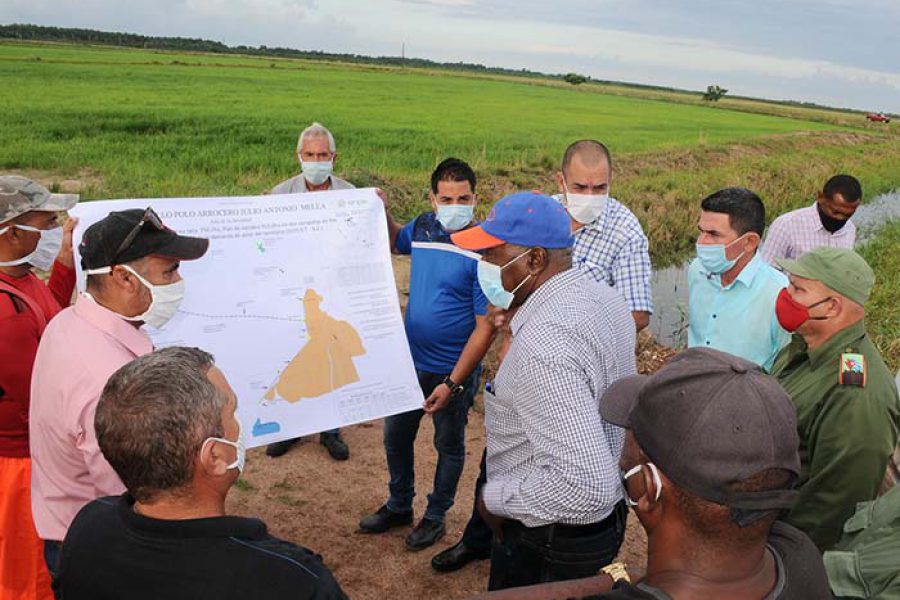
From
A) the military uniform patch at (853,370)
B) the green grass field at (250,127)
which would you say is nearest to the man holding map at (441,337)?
the military uniform patch at (853,370)

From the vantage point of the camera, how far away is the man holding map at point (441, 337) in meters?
3.87

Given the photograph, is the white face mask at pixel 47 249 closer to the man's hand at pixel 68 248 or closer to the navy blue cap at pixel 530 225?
the man's hand at pixel 68 248

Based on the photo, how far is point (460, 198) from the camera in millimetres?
4070

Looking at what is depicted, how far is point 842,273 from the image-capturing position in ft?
9.27

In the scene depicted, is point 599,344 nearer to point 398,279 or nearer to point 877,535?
point 877,535

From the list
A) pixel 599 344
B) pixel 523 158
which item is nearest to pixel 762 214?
pixel 599 344

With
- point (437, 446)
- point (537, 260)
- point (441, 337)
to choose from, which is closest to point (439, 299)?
point (441, 337)

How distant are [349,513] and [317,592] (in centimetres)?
319

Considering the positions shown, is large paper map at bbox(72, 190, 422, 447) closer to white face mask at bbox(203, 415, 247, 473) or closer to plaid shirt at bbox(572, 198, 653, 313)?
plaid shirt at bbox(572, 198, 653, 313)

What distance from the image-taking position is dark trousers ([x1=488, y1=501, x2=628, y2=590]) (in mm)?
2465

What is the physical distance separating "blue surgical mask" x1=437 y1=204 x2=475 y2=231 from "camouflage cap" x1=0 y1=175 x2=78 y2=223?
2045 millimetres

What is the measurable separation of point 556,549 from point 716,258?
2.19 m

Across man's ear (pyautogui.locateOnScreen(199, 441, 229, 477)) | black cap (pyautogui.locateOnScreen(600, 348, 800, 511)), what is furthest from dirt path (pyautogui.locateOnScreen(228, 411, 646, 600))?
black cap (pyautogui.locateOnScreen(600, 348, 800, 511))

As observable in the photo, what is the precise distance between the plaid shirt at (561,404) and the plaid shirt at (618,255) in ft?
5.33
